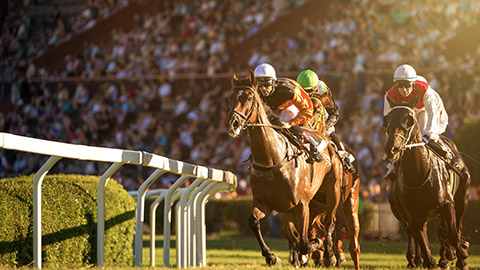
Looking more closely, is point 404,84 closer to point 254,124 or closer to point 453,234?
point 453,234

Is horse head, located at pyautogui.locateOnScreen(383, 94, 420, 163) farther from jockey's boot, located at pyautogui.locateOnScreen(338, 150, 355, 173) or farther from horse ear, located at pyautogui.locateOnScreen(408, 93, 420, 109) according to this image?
jockey's boot, located at pyautogui.locateOnScreen(338, 150, 355, 173)

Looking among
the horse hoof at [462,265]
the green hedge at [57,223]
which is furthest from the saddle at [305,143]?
the green hedge at [57,223]

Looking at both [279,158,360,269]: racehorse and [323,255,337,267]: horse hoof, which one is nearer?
[323,255,337,267]: horse hoof

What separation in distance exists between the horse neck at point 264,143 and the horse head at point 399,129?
0.90 meters

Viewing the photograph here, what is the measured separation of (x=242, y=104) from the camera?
6.18 m

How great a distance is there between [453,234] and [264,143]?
1.83m

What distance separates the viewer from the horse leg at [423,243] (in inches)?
275

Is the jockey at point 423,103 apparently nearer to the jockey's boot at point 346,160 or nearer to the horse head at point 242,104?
the jockey's boot at point 346,160

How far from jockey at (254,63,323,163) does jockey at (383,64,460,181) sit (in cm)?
84

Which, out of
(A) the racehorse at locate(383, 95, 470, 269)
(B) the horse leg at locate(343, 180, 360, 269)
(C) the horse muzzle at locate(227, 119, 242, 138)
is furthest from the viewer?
(B) the horse leg at locate(343, 180, 360, 269)

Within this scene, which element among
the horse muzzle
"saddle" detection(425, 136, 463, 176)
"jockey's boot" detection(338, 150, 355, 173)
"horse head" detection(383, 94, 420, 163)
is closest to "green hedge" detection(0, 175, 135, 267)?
the horse muzzle

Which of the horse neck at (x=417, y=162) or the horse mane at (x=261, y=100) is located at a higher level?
the horse mane at (x=261, y=100)

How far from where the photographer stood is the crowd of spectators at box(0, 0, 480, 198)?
16.0 metres

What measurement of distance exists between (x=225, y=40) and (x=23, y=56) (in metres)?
7.03
